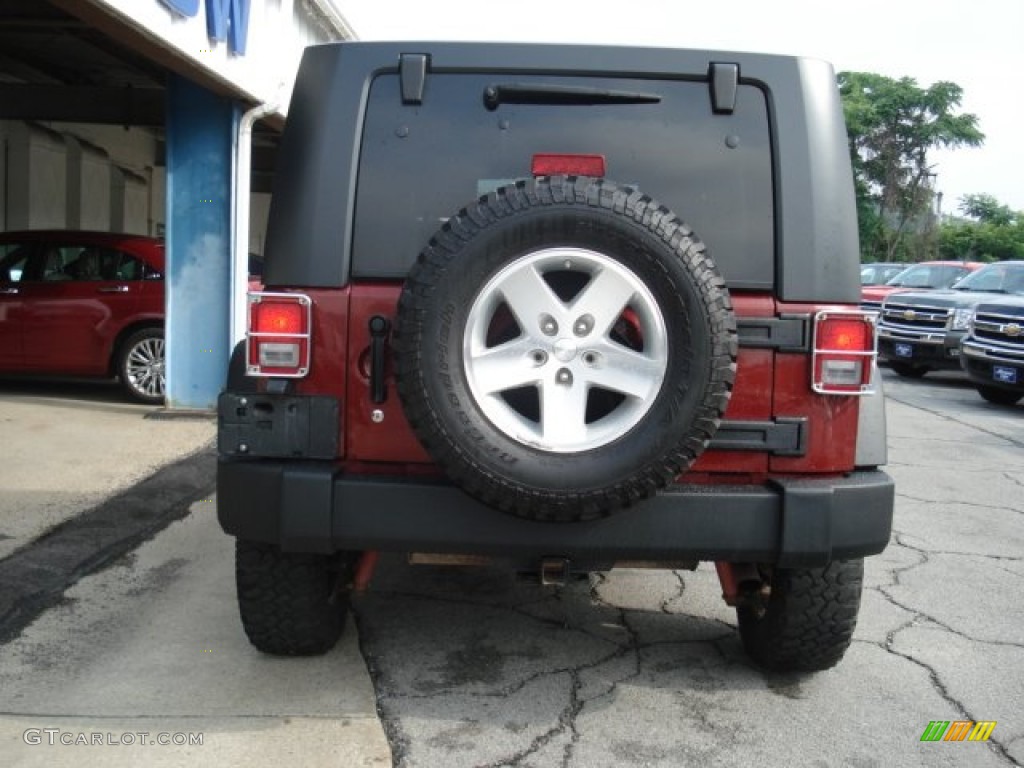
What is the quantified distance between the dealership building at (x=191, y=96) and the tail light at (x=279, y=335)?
3.55 metres

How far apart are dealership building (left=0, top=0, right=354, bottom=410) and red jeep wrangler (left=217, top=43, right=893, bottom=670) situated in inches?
136

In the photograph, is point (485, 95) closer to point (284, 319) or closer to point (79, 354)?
point (284, 319)

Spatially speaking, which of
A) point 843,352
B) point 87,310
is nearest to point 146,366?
point 87,310

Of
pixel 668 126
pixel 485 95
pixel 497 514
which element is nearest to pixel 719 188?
pixel 668 126

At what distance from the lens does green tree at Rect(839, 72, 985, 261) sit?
4050 cm

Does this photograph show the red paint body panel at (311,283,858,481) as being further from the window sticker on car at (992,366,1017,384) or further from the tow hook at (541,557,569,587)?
the window sticker on car at (992,366,1017,384)

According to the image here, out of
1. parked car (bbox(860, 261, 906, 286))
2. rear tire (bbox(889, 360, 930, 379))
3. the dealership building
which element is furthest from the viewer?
parked car (bbox(860, 261, 906, 286))

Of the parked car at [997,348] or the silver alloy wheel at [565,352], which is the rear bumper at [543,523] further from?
the parked car at [997,348]

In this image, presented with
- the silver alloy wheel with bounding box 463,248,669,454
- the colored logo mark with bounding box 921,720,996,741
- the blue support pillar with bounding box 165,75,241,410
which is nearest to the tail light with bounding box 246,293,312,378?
the silver alloy wheel with bounding box 463,248,669,454

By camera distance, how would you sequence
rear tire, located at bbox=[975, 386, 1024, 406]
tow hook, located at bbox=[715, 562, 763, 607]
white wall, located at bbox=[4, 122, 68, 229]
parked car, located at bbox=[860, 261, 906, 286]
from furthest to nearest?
parked car, located at bbox=[860, 261, 906, 286] < white wall, located at bbox=[4, 122, 68, 229] < rear tire, located at bbox=[975, 386, 1024, 406] < tow hook, located at bbox=[715, 562, 763, 607]

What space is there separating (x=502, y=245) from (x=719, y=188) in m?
0.85

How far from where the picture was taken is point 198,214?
923 cm

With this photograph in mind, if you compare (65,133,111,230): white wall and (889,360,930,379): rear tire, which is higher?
(65,133,111,230): white wall

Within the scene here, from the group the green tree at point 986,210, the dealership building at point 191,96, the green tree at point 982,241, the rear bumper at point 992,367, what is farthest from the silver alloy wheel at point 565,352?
the green tree at point 986,210
